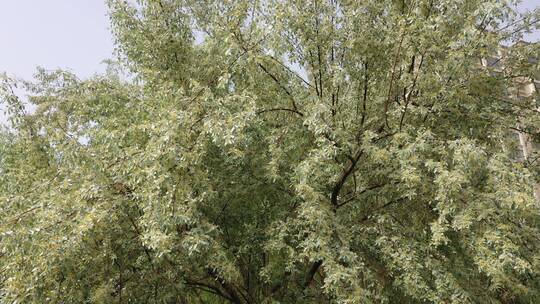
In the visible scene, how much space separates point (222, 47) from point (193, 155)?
191 cm

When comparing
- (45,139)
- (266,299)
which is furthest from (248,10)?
(266,299)

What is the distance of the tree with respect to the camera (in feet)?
12.7

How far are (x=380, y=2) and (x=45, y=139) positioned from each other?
450 cm

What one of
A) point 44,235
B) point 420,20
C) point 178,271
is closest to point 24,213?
point 44,235

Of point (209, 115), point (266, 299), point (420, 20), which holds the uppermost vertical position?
point (420, 20)

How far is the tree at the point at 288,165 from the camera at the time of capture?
3.86 m

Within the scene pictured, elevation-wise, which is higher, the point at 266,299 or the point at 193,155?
the point at 193,155

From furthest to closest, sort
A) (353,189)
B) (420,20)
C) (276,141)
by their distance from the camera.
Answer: (353,189), (276,141), (420,20)

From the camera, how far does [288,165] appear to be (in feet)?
16.8

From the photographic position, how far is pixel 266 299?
200 inches

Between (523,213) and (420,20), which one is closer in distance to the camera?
(523,213)

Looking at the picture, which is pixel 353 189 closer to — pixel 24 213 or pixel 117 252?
pixel 117 252

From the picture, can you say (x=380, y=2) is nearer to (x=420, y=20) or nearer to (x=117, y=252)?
(x=420, y=20)

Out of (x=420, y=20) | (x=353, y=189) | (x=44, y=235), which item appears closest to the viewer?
(x=44, y=235)
